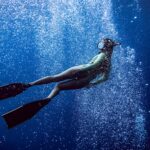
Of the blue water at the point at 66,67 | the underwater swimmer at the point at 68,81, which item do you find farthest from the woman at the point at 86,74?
the blue water at the point at 66,67

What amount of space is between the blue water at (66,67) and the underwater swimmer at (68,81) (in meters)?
9.77

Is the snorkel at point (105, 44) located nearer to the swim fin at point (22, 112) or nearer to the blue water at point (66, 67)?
the swim fin at point (22, 112)

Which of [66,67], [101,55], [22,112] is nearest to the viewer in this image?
[22,112]

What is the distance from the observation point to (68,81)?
568 cm

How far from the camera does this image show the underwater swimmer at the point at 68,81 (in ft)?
16.5

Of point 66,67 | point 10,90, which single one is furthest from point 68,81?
point 66,67

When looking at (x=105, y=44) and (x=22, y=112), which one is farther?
(x=105, y=44)

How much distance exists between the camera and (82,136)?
1920 cm

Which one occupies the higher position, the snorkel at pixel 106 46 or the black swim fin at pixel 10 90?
the black swim fin at pixel 10 90

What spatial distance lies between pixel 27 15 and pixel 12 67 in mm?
2832

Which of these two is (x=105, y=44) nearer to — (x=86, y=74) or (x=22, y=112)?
(x=86, y=74)

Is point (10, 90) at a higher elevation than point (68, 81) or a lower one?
higher

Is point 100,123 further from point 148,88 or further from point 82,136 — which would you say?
point 148,88

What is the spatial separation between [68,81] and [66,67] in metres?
12.1
